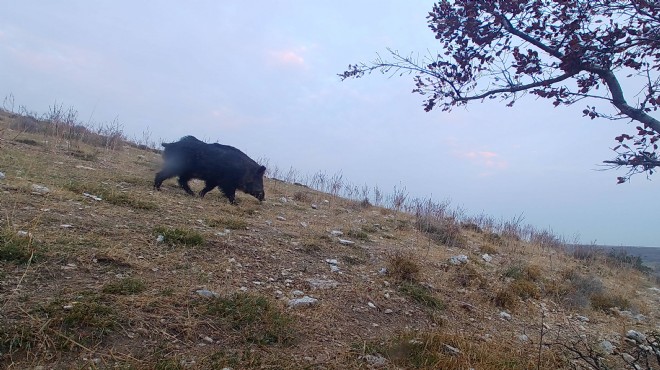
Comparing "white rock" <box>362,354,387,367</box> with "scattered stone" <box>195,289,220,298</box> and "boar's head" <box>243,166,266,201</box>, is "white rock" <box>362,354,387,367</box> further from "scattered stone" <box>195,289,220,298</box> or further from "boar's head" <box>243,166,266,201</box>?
"boar's head" <box>243,166,266,201</box>

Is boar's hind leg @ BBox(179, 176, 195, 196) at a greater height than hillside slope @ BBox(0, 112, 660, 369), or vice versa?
boar's hind leg @ BBox(179, 176, 195, 196)

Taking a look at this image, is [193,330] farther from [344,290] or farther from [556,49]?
[556,49]

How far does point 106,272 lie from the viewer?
4004 mm

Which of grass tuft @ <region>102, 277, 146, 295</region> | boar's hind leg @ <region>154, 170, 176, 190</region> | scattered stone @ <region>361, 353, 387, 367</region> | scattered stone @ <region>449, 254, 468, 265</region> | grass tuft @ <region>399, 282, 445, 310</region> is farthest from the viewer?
boar's hind leg @ <region>154, 170, 176, 190</region>

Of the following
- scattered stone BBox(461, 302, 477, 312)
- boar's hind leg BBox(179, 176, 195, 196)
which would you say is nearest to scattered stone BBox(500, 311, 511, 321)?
scattered stone BBox(461, 302, 477, 312)

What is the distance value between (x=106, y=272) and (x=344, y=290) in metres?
2.41

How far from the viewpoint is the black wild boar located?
955 cm

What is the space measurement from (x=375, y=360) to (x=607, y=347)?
9.87 ft

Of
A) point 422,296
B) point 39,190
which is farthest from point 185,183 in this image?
point 422,296

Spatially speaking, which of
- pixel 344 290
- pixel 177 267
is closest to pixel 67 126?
pixel 177 267

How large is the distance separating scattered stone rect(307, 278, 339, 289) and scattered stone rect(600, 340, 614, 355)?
2927mm

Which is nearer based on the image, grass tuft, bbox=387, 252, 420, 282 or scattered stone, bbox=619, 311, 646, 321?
grass tuft, bbox=387, 252, 420, 282

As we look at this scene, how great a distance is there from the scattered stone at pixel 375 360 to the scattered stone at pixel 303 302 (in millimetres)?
949

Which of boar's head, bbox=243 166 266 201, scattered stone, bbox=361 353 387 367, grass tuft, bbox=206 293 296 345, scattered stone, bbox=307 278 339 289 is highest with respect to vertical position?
boar's head, bbox=243 166 266 201
